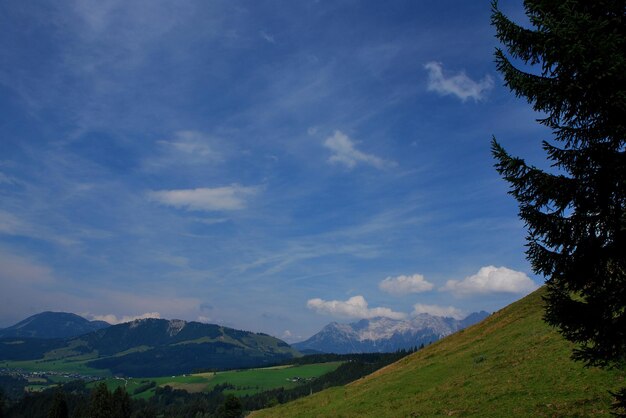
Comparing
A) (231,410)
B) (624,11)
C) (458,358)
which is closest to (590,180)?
(624,11)

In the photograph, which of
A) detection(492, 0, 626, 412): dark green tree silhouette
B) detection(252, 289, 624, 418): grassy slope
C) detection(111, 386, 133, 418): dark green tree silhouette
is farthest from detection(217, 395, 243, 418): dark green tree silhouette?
detection(492, 0, 626, 412): dark green tree silhouette

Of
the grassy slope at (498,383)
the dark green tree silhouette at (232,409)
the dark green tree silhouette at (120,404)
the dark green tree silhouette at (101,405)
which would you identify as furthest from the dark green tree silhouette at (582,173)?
the dark green tree silhouette at (120,404)

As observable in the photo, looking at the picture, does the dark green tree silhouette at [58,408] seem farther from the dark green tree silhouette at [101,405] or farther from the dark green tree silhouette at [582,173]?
the dark green tree silhouette at [582,173]

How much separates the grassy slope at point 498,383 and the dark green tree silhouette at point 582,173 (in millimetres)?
12061

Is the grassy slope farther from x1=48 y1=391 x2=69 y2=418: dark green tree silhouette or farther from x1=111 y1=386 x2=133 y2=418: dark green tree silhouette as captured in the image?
x1=48 y1=391 x2=69 y2=418: dark green tree silhouette

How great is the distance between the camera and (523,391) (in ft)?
91.0

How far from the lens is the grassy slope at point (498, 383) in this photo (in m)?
24.5

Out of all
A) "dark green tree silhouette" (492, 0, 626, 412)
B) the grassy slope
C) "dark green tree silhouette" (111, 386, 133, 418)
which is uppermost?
"dark green tree silhouette" (492, 0, 626, 412)

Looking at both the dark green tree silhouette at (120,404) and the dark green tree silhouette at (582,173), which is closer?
the dark green tree silhouette at (582,173)

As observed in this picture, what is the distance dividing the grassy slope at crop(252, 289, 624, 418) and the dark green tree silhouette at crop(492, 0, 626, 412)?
39.6ft

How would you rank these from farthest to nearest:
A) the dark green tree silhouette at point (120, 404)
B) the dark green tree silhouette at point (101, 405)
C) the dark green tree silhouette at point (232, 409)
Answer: the dark green tree silhouette at point (120, 404)
the dark green tree silhouette at point (101, 405)
the dark green tree silhouette at point (232, 409)

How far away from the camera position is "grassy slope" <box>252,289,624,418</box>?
24469 millimetres

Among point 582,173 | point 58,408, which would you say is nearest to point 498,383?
point 582,173

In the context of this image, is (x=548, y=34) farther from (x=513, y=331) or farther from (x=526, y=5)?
(x=513, y=331)
